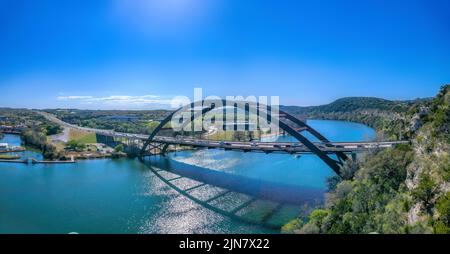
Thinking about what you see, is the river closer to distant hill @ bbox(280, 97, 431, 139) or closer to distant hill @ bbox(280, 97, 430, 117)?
distant hill @ bbox(280, 97, 431, 139)

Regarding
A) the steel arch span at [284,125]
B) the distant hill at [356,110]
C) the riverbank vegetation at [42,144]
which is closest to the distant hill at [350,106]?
the distant hill at [356,110]

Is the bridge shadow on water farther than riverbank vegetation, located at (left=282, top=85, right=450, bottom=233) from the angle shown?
Yes

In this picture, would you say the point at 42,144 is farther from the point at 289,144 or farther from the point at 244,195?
the point at 289,144

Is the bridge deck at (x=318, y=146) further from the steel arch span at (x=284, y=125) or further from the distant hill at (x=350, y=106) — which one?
the distant hill at (x=350, y=106)

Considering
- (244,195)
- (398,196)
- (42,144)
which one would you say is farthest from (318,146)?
(42,144)

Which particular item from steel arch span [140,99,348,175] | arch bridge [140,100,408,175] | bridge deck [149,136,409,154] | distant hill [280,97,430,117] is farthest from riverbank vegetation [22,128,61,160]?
distant hill [280,97,430,117]

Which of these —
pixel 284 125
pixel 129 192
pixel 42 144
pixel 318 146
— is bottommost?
pixel 129 192
